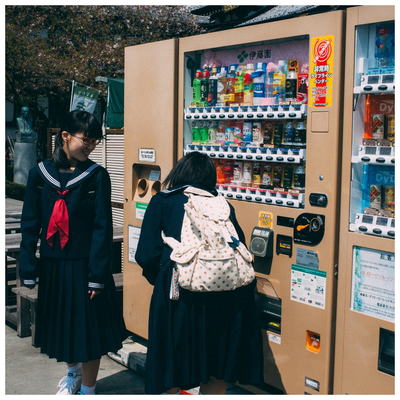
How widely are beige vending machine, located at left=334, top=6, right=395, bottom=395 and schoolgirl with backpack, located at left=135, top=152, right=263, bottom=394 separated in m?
0.53

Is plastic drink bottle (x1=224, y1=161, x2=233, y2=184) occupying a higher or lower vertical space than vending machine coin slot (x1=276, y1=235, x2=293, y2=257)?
higher

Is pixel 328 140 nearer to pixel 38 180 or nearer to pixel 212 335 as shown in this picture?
pixel 212 335

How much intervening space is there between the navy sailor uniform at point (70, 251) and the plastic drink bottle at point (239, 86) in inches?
44.1

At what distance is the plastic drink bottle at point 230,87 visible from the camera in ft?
11.0

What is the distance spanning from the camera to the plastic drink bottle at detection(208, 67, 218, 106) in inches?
135

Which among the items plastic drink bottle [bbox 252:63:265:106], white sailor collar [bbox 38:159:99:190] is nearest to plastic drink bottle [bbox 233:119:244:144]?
plastic drink bottle [bbox 252:63:265:106]

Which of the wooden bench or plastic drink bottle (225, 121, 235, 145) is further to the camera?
the wooden bench

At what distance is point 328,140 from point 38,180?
1.77 m

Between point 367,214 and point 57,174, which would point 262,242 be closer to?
point 367,214

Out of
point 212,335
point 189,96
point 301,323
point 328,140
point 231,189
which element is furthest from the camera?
point 189,96

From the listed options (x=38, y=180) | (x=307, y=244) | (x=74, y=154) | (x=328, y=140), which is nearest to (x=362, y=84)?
(x=328, y=140)

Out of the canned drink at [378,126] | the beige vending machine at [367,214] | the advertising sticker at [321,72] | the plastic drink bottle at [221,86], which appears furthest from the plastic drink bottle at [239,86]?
the canned drink at [378,126]

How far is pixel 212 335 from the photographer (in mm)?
2508

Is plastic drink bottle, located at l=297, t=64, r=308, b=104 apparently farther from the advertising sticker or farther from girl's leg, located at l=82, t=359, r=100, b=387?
girl's leg, located at l=82, t=359, r=100, b=387
